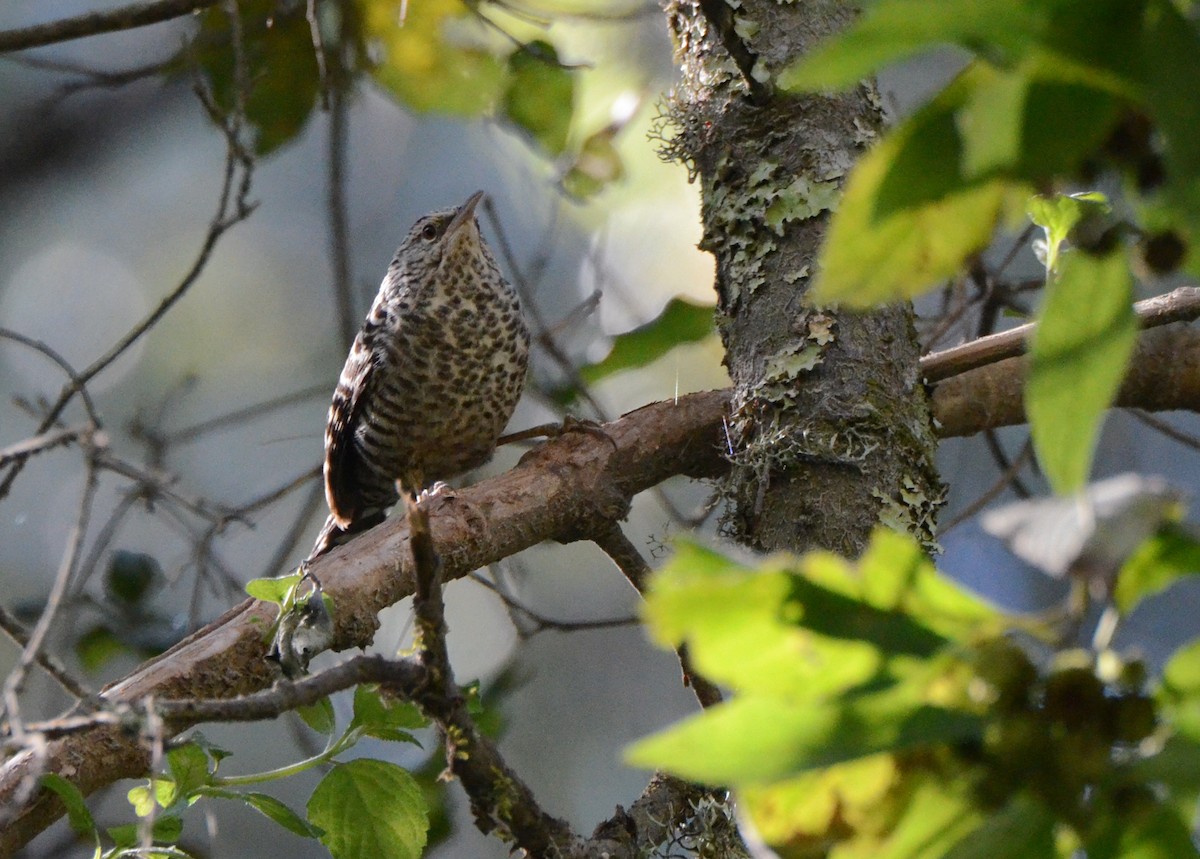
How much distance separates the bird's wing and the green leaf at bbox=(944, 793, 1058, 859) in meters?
2.98

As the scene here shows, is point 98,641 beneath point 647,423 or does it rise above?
beneath

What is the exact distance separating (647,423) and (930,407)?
566 mm

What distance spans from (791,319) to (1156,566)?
1.57 m

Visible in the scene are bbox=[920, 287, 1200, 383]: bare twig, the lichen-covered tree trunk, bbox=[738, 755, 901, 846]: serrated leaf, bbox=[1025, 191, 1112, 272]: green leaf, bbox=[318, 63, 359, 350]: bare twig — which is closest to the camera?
bbox=[738, 755, 901, 846]: serrated leaf

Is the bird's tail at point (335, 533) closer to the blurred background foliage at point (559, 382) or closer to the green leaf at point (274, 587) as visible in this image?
the blurred background foliage at point (559, 382)

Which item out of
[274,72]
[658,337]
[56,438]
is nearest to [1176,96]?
[56,438]

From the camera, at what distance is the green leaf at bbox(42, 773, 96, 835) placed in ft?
4.45

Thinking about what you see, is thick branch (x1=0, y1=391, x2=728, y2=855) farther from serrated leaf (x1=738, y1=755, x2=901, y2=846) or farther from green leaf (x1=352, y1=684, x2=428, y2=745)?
serrated leaf (x1=738, y1=755, x2=901, y2=846)

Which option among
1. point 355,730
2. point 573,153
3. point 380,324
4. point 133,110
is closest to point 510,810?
point 355,730

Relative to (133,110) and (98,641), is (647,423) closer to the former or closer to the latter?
(98,641)

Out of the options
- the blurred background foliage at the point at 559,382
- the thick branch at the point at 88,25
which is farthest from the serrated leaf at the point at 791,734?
the thick branch at the point at 88,25

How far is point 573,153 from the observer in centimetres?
364

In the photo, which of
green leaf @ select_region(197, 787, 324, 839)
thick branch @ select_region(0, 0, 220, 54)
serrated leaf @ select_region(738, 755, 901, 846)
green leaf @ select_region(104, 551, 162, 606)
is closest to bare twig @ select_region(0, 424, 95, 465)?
green leaf @ select_region(197, 787, 324, 839)

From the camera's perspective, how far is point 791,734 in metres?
0.62
